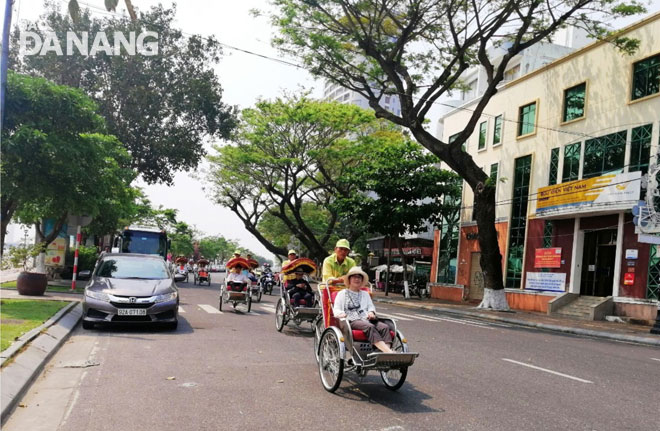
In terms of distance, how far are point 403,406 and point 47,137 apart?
989 cm

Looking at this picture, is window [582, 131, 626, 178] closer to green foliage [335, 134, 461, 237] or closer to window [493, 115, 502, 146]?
window [493, 115, 502, 146]

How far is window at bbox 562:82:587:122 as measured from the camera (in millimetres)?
24703

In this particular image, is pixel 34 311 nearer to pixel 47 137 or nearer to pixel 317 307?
pixel 47 137

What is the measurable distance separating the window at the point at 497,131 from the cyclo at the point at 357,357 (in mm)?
25569

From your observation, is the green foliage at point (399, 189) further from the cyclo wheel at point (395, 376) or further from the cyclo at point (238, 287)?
the cyclo wheel at point (395, 376)

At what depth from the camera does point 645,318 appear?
20.0m

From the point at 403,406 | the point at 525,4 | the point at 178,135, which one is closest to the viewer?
the point at 403,406

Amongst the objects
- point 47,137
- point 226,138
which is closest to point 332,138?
point 226,138

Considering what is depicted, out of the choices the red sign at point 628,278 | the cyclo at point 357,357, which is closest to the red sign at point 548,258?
the red sign at point 628,278

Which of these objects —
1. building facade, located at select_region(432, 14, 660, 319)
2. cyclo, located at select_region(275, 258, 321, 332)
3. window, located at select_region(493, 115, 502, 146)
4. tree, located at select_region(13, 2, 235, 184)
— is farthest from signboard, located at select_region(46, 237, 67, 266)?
window, located at select_region(493, 115, 502, 146)

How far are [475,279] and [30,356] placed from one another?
27.2 m

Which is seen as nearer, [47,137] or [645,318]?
[47,137]

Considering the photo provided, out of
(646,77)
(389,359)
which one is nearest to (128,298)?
(389,359)

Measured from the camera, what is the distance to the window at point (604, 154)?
22031 mm
